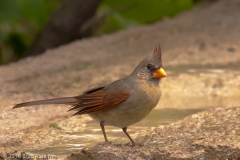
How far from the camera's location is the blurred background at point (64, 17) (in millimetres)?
8703

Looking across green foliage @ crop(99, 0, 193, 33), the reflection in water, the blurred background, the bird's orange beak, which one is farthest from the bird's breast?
green foliage @ crop(99, 0, 193, 33)

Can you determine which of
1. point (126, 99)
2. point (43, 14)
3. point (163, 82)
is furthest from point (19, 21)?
point (126, 99)

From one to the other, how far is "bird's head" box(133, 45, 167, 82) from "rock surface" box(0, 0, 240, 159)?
1.48 ft

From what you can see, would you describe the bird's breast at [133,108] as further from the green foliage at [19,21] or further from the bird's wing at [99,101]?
the green foliage at [19,21]

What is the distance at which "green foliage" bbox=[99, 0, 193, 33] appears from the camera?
9242 mm

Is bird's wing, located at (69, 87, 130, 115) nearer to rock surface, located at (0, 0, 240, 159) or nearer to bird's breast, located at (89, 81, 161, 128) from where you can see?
bird's breast, located at (89, 81, 161, 128)

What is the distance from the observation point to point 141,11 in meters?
9.34

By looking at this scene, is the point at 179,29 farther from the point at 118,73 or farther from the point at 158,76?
the point at 158,76

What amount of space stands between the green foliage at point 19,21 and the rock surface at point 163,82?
963mm

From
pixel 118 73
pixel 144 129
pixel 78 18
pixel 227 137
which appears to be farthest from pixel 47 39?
pixel 227 137

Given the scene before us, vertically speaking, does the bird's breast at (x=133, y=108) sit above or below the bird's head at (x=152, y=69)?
below

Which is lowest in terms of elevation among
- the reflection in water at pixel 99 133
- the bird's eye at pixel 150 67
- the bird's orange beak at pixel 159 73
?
the reflection in water at pixel 99 133

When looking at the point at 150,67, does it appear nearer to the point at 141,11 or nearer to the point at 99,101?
the point at 99,101

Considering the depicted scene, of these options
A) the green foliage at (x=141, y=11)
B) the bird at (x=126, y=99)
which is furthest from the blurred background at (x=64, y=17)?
the bird at (x=126, y=99)
